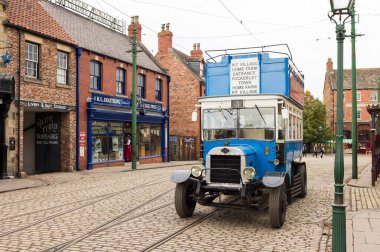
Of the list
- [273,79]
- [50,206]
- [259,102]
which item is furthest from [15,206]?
[273,79]

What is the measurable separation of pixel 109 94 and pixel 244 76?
14835 mm

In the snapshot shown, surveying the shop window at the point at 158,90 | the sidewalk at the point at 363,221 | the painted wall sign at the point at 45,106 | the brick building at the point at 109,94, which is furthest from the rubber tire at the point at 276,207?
the shop window at the point at 158,90

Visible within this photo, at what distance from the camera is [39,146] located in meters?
20.5

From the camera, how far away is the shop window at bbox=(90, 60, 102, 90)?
22.2 m

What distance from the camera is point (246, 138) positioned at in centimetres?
885

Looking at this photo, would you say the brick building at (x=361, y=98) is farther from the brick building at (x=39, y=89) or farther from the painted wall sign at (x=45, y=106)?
the painted wall sign at (x=45, y=106)

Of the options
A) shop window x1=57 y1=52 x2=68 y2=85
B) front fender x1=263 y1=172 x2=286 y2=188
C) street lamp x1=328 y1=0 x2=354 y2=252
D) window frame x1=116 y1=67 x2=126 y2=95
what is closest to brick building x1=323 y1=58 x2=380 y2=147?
window frame x1=116 y1=67 x2=126 y2=95

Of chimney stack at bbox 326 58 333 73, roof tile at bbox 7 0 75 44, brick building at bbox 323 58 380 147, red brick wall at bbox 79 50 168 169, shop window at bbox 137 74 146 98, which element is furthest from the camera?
chimney stack at bbox 326 58 333 73

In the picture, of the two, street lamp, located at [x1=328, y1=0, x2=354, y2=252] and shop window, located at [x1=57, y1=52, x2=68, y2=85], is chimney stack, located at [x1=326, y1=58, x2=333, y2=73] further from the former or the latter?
street lamp, located at [x1=328, y1=0, x2=354, y2=252]

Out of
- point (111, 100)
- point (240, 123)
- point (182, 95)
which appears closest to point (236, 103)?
point (240, 123)

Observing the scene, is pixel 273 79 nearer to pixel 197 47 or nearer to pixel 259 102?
pixel 259 102

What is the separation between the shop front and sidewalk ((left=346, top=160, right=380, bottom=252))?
14011mm

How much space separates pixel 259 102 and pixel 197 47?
3204 cm

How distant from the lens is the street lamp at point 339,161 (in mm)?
4973
